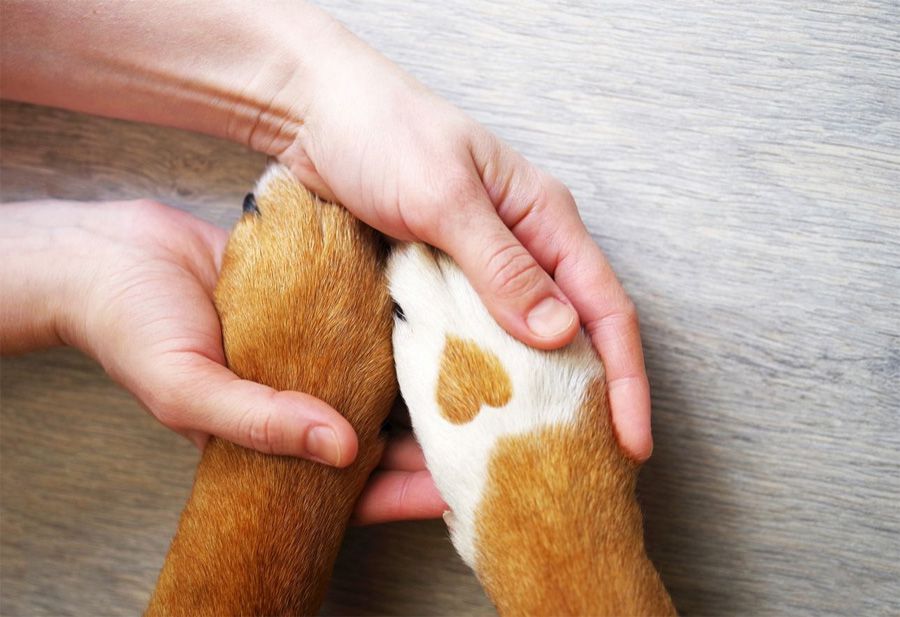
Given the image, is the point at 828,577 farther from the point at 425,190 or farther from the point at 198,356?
the point at 198,356

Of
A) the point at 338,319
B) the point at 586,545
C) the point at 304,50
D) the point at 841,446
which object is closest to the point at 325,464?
the point at 338,319

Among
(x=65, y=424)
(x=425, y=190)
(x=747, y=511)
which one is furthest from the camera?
(x=65, y=424)

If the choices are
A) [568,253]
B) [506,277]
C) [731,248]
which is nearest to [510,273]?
[506,277]

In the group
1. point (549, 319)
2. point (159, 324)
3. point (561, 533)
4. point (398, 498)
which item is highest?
point (549, 319)

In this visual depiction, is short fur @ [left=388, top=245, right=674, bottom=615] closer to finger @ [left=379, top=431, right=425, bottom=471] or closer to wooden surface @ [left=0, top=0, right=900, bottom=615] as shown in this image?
finger @ [left=379, top=431, right=425, bottom=471]

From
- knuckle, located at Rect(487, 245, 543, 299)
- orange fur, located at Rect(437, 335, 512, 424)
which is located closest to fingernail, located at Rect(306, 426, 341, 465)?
orange fur, located at Rect(437, 335, 512, 424)

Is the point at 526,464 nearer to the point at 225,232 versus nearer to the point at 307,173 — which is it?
the point at 307,173
